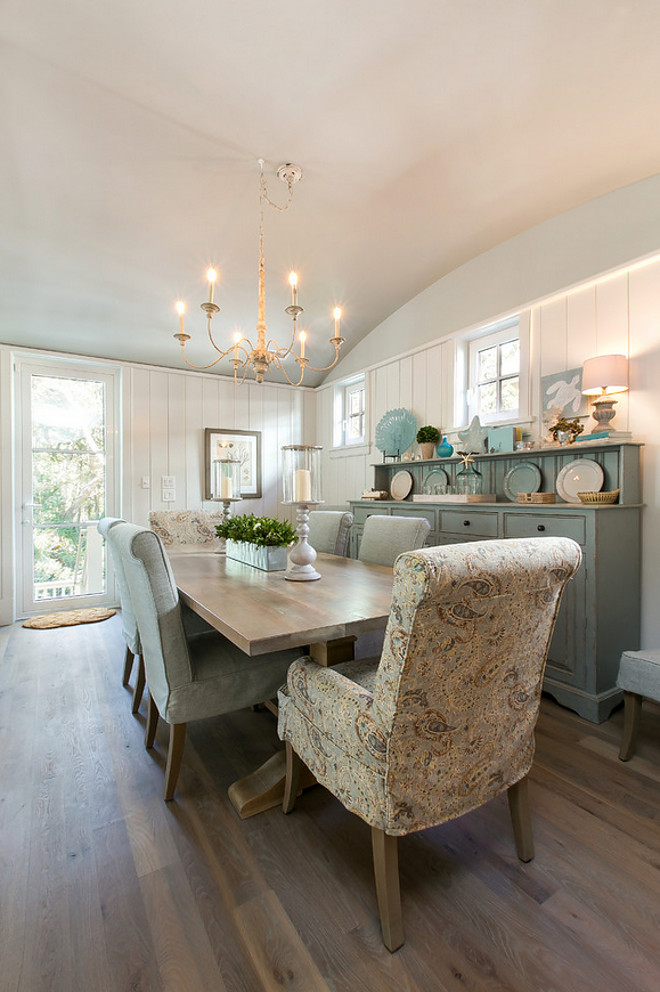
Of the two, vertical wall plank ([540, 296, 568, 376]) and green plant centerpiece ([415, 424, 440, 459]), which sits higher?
vertical wall plank ([540, 296, 568, 376])

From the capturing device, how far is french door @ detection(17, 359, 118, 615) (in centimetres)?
396

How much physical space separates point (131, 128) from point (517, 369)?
254cm

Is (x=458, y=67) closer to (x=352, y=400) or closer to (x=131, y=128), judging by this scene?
(x=131, y=128)

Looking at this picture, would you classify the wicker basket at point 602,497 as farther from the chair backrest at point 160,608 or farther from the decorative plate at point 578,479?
the chair backrest at point 160,608

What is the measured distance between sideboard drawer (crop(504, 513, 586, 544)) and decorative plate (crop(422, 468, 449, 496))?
0.82 m

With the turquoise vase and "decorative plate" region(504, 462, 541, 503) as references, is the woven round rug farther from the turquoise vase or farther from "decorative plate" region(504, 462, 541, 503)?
"decorative plate" region(504, 462, 541, 503)

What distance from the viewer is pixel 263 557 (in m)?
2.17

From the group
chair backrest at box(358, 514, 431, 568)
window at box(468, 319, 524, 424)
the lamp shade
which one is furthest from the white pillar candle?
window at box(468, 319, 524, 424)

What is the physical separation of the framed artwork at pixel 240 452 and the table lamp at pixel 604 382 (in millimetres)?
3120

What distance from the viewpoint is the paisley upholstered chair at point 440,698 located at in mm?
882

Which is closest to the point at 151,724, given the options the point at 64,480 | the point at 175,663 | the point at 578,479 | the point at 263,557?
the point at 175,663

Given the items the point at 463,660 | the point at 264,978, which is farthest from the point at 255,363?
the point at 264,978

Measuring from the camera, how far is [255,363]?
6.99 ft

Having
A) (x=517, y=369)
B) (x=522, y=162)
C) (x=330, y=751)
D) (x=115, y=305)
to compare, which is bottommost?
(x=330, y=751)
